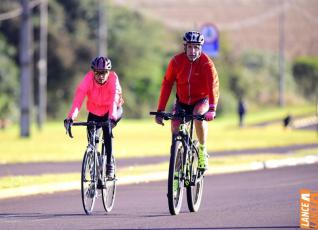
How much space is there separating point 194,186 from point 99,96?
5.27ft

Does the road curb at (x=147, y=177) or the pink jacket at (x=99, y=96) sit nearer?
the pink jacket at (x=99, y=96)

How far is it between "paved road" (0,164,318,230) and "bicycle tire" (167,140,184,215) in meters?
0.15

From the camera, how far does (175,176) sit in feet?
40.8

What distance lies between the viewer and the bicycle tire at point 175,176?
12.2 meters

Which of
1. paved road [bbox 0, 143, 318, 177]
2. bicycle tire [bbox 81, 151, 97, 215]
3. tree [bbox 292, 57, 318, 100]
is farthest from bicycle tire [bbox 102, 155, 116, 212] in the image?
tree [bbox 292, 57, 318, 100]

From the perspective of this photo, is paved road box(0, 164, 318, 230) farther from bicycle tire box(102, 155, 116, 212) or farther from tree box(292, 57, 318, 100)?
tree box(292, 57, 318, 100)

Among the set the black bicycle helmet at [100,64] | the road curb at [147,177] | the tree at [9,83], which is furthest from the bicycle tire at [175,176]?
the tree at [9,83]

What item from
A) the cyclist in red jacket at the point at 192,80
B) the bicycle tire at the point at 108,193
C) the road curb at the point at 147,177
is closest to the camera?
the cyclist in red jacket at the point at 192,80

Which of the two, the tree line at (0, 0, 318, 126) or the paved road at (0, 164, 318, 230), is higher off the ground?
the tree line at (0, 0, 318, 126)

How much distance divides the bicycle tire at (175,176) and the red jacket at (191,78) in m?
0.69

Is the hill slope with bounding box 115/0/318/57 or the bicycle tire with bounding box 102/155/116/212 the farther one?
the hill slope with bounding box 115/0/318/57

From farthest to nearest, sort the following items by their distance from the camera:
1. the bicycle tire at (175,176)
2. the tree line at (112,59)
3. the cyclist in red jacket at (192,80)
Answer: the tree line at (112,59) → the cyclist in red jacket at (192,80) → the bicycle tire at (175,176)

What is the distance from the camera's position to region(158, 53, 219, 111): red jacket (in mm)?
12805

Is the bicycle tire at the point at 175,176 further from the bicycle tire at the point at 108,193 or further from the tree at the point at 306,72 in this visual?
the tree at the point at 306,72
